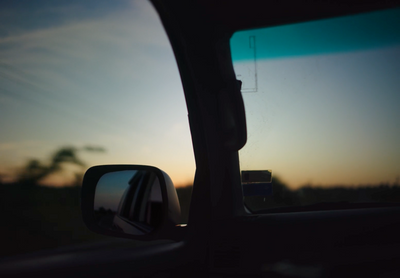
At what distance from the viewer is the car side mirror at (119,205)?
206 cm

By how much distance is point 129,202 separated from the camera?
267 centimetres

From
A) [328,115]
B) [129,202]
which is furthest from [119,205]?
[328,115]

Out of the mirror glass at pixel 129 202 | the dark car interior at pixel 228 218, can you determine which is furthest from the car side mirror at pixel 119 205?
the dark car interior at pixel 228 218

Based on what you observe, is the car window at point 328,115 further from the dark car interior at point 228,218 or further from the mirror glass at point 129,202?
the mirror glass at point 129,202

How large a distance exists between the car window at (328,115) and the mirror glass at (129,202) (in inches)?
25.1

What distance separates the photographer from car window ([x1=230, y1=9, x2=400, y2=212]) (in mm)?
2174

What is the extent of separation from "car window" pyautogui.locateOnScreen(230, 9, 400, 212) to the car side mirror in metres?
0.58

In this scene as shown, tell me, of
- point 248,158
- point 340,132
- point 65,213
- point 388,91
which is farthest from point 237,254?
point 65,213

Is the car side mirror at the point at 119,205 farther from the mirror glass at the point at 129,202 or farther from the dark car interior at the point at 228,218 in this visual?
the dark car interior at the point at 228,218

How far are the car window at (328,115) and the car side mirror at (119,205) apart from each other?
579mm

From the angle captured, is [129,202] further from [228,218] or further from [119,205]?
→ [228,218]

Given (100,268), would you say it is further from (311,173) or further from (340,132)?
(340,132)

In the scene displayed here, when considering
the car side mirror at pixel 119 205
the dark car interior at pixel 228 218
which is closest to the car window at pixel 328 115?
the dark car interior at pixel 228 218

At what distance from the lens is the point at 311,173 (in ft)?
7.35
